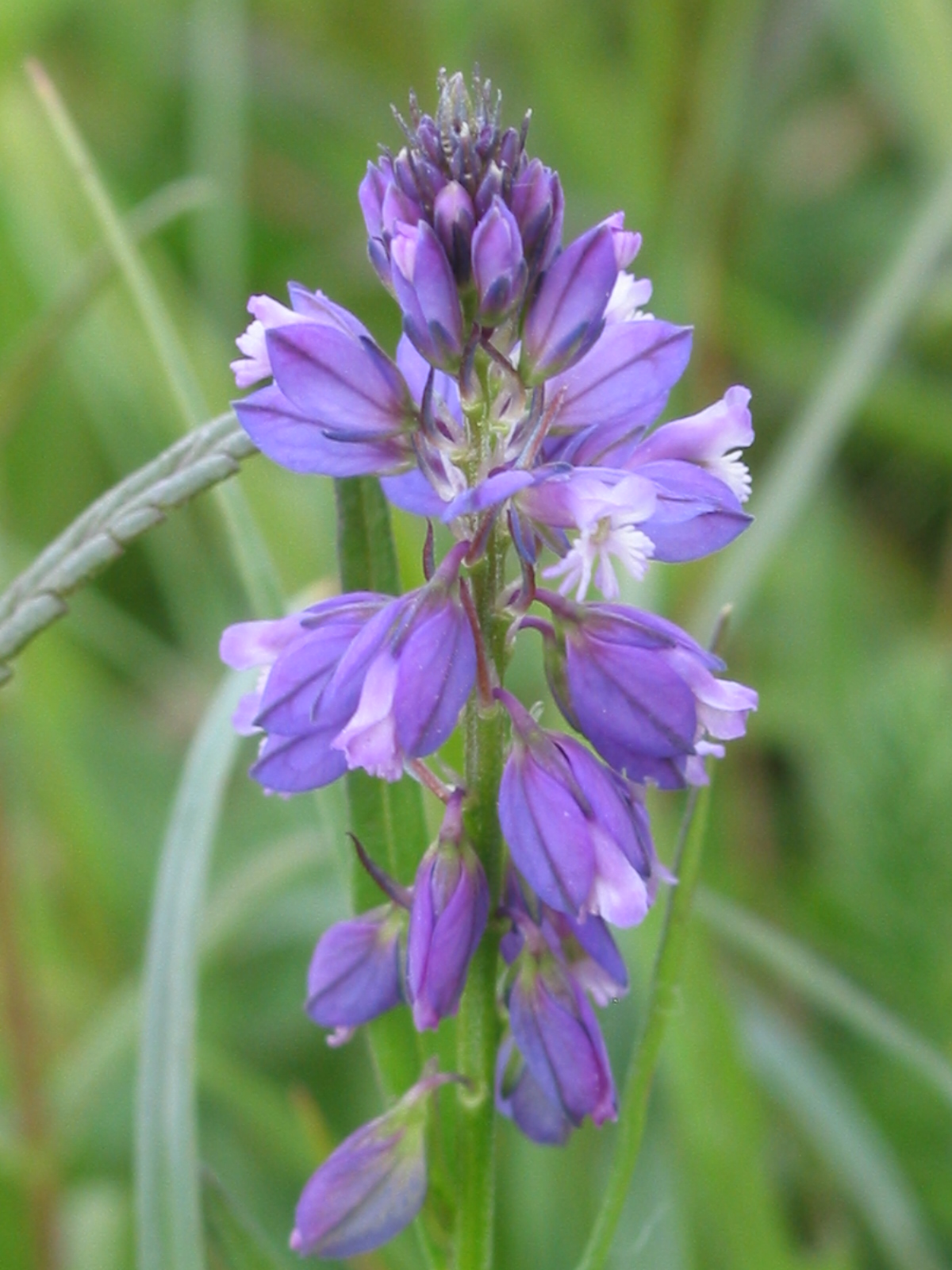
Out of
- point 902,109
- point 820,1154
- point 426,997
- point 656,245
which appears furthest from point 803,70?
point 426,997

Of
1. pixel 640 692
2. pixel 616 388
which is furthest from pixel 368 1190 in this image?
pixel 616 388

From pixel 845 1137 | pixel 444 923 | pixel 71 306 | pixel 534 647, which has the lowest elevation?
pixel 845 1137

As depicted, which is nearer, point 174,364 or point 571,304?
point 571,304

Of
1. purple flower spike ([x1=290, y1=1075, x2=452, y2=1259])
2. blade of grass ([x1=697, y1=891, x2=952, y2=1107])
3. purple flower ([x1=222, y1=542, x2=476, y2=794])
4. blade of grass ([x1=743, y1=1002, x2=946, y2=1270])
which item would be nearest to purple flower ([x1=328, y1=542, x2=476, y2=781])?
purple flower ([x1=222, y1=542, x2=476, y2=794])

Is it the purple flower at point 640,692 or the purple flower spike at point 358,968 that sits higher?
the purple flower at point 640,692

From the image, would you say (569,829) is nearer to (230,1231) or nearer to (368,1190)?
(368,1190)

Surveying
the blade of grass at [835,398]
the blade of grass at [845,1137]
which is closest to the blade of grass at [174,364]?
the blade of grass at [835,398]

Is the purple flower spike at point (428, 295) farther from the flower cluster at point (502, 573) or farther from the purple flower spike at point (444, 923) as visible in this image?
the purple flower spike at point (444, 923)

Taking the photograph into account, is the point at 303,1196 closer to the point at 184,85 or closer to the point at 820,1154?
the point at 820,1154
